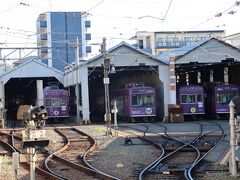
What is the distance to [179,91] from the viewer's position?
38.7m

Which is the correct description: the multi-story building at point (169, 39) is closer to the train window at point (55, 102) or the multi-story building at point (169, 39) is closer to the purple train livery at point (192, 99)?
the train window at point (55, 102)

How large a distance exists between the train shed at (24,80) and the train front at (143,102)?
13205mm

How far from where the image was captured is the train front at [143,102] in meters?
37.7

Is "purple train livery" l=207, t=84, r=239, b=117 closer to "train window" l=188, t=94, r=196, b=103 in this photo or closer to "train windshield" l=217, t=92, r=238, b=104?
"train windshield" l=217, t=92, r=238, b=104

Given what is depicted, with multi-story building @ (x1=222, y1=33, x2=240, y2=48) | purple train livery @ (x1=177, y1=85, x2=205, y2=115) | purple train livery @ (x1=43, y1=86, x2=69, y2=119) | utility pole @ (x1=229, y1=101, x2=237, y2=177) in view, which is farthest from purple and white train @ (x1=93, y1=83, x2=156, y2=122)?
utility pole @ (x1=229, y1=101, x2=237, y2=177)

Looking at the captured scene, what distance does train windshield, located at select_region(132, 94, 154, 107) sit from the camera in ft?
124

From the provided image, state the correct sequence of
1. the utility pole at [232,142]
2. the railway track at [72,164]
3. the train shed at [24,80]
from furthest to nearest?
the train shed at [24,80] → the railway track at [72,164] → the utility pole at [232,142]

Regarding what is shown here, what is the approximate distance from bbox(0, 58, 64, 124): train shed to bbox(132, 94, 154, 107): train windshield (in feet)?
43.3

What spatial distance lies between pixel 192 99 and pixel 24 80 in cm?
2287

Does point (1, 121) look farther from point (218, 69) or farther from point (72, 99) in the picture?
point (218, 69)

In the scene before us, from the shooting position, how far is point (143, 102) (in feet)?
125

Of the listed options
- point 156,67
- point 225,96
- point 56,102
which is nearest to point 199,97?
point 225,96

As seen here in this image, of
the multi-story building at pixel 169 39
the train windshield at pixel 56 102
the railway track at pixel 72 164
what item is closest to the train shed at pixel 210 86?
the train windshield at pixel 56 102

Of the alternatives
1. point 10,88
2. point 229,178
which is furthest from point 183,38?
point 229,178
